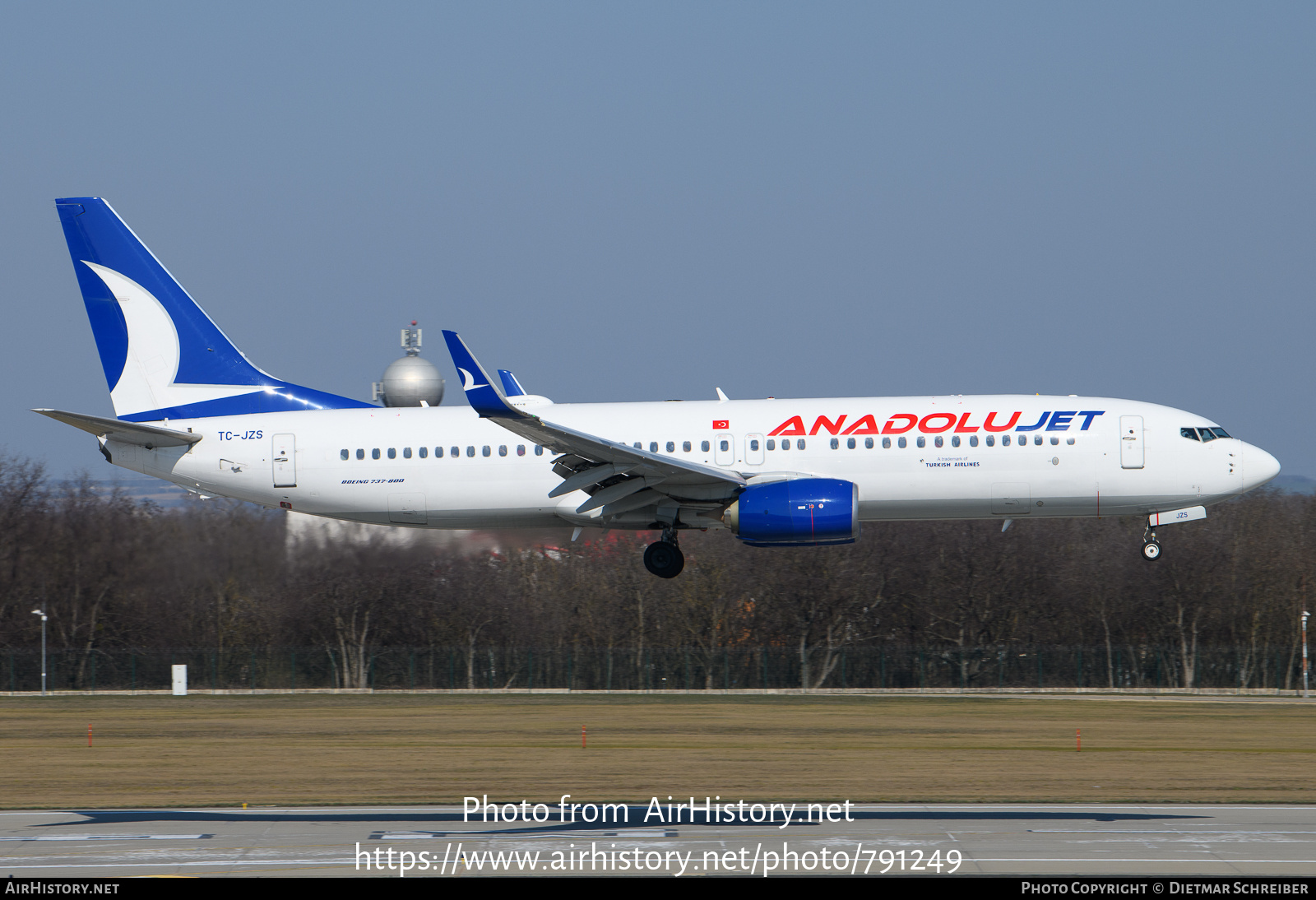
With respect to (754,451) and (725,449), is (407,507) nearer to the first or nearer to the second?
(725,449)

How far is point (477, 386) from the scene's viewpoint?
24.7 meters

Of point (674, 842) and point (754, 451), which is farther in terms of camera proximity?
point (754, 451)

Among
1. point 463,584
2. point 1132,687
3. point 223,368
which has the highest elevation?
point 223,368

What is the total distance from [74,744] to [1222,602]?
54.0 meters

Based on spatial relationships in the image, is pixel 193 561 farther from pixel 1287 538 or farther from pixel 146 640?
pixel 1287 538

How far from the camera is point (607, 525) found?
98.4ft

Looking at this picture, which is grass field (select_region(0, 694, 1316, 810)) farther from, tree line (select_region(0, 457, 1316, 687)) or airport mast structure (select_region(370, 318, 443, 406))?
airport mast structure (select_region(370, 318, 443, 406))

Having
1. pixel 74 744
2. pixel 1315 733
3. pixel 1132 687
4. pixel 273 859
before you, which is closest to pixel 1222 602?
pixel 1132 687

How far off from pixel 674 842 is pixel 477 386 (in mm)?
9396

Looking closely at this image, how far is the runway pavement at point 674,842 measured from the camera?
56.0ft

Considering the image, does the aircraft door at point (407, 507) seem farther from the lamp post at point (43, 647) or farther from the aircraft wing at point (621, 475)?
the lamp post at point (43, 647)

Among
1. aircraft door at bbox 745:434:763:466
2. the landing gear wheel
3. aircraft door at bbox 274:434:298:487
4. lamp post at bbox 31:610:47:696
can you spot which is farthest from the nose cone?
lamp post at bbox 31:610:47:696

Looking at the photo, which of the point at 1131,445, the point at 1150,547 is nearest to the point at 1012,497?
the point at 1131,445

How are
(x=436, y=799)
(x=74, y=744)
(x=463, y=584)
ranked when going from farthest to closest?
(x=463, y=584) < (x=74, y=744) < (x=436, y=799)
